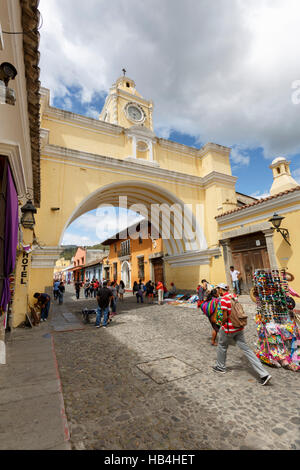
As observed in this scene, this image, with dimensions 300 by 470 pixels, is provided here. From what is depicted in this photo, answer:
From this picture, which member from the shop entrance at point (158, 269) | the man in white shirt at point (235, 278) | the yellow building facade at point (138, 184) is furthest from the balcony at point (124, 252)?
the man in white shirt at point (235, 278)

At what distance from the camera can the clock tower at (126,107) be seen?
1373cm

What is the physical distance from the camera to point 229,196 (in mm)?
13523

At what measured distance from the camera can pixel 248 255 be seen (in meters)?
10.8

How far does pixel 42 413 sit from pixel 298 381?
3499mm

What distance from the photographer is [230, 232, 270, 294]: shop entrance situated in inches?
398

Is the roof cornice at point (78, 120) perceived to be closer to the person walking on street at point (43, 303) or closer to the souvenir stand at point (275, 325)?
the person walking on street at point (43, 303)

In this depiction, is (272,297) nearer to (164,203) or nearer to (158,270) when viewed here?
(164,203)

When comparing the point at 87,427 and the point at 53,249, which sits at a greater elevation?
the point at 53,249

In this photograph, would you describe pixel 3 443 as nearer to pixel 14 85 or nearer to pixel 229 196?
pixel 14 85

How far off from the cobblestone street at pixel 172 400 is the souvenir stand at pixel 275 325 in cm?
23

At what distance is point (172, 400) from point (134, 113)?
15.7 m

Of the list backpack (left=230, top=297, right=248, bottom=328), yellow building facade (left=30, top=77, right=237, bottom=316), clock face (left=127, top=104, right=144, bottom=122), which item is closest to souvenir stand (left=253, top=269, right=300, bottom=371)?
backpack (left=230, top=297, right=248, bottom=328)
